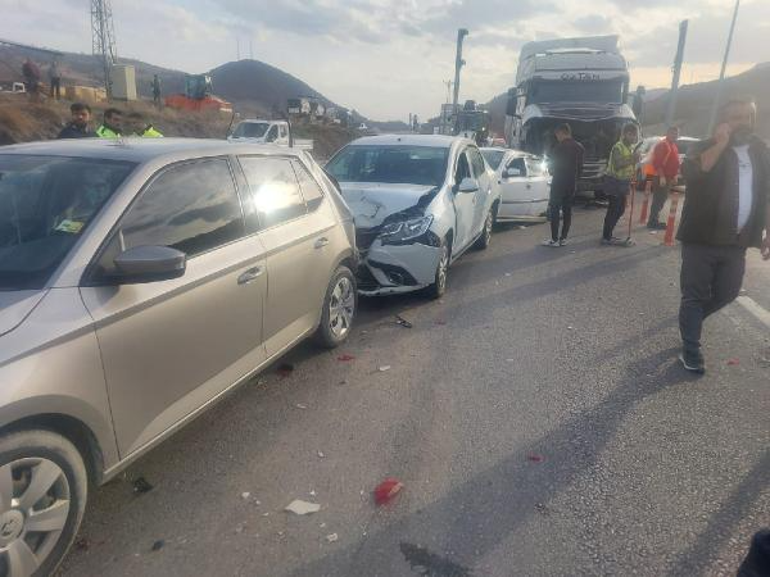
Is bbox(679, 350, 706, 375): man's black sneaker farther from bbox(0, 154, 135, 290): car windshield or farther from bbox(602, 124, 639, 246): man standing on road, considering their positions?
bbox(602, 124, 639, 246): man standing on road

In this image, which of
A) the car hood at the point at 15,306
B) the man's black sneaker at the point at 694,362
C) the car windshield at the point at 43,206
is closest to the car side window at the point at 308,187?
the car windshield at the point at 43,206

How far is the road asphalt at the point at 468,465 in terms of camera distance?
2635 millimetres

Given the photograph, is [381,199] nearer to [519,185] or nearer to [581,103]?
[519,185]

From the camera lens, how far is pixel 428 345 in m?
5.16

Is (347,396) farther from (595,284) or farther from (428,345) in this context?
(595,284)

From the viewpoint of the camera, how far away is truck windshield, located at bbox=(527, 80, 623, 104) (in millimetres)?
15609

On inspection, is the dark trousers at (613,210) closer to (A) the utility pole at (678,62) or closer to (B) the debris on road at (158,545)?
(B) the debris on road at (158,545)

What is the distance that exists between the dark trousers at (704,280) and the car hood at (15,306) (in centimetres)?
437

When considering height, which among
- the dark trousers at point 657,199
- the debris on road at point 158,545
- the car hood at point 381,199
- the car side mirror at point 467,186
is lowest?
the debris on road at point 158,545

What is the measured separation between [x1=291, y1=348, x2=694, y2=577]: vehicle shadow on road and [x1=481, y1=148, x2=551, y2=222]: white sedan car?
25.1 ft

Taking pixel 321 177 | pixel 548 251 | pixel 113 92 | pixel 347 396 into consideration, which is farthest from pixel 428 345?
pixel 113 92

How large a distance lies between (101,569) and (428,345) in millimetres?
3179

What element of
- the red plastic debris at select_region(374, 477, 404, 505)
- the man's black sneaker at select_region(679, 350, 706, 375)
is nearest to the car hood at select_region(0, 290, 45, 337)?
the red plastic debris at select_region(374, 477, 404, 505)

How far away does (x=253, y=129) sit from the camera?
26469 mm
